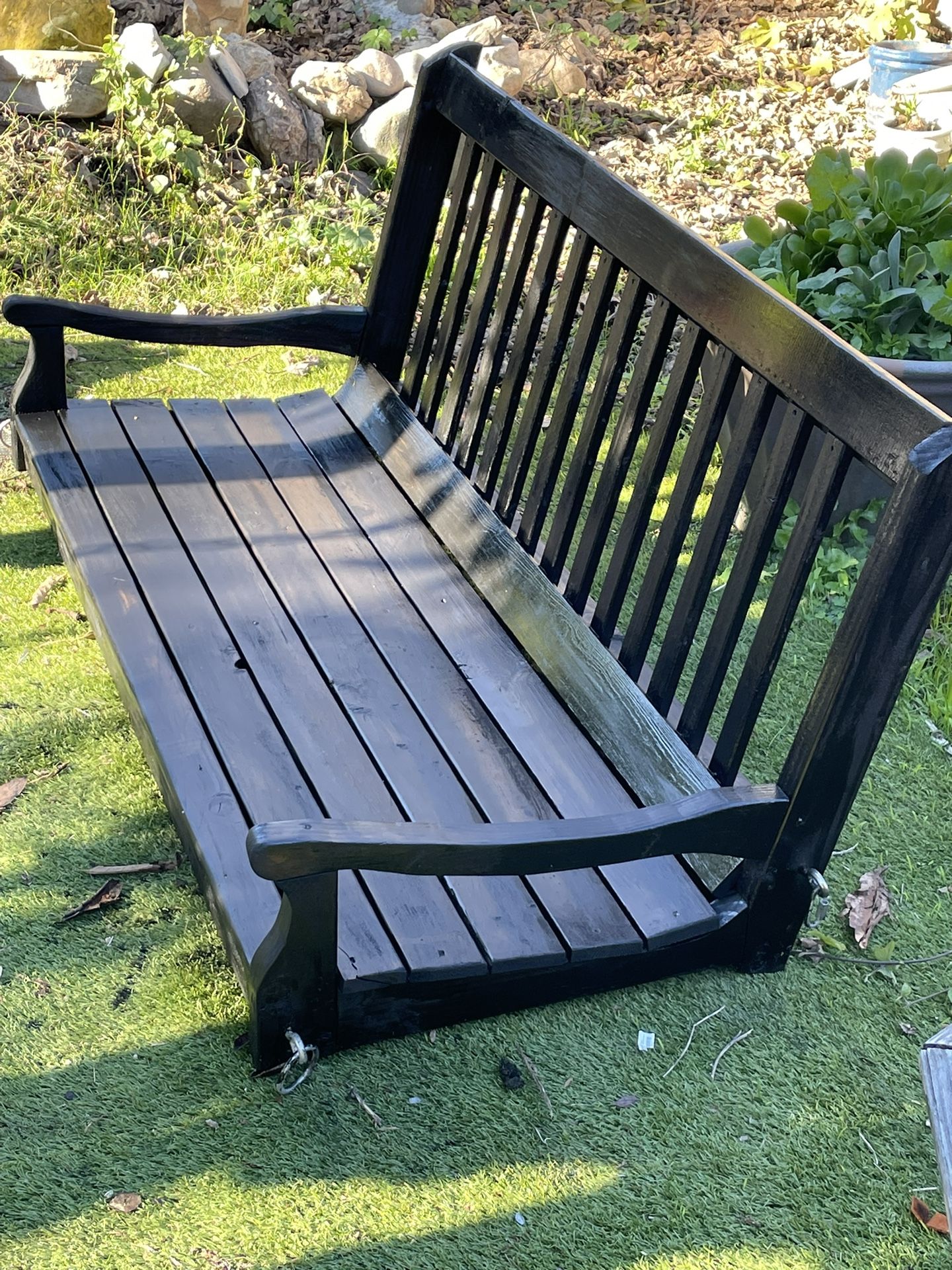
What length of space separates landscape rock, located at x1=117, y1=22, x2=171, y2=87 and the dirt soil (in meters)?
0.65

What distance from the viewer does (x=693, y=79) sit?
705 centimetres

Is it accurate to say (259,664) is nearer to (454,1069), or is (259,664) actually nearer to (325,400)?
(454,1069)

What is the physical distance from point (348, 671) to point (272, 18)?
5.02m

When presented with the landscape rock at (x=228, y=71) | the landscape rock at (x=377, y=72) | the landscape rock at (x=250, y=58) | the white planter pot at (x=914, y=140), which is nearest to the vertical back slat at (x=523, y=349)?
the landscape rock at (x=228, y=71)

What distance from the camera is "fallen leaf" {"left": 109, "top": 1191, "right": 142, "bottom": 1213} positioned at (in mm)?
1968

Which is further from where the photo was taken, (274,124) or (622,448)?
(274,124)

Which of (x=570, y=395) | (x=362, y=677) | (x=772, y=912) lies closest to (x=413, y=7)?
(x=570, y=395)

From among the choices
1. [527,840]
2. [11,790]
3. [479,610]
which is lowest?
[11,790]

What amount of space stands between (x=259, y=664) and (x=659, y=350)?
3.40 ft

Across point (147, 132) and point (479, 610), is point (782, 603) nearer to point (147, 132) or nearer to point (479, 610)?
point (479, 610)

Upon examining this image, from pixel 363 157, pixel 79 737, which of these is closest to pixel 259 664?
pixel 79 737

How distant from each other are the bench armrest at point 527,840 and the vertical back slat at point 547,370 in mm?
1018

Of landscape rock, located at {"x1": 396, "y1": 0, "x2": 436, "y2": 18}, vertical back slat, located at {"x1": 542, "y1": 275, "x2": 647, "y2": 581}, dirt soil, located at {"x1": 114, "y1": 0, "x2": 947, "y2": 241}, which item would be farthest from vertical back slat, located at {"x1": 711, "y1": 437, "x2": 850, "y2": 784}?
landscape rock, located at {"x1": 396, "y1": 0, "x2": 436, "y2": 18}

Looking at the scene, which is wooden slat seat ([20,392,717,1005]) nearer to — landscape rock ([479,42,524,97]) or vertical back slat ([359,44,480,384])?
vertical back slat ([359,44,480,384])
